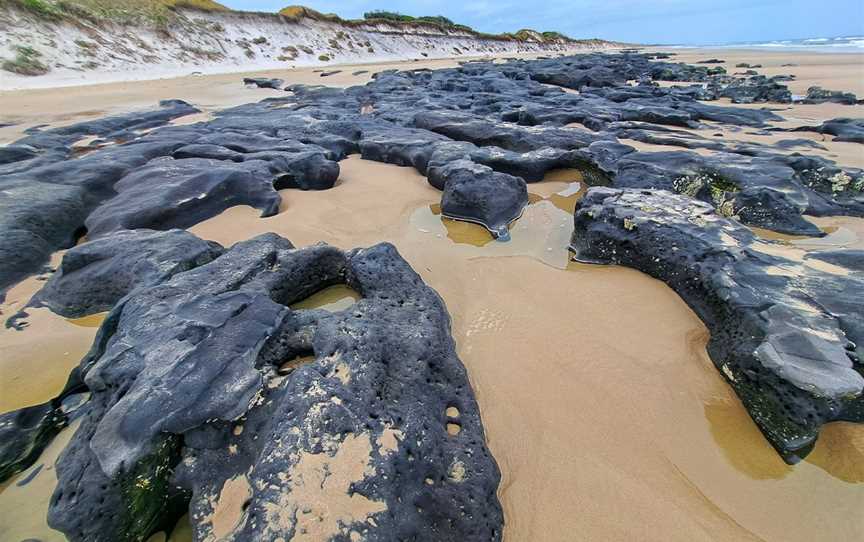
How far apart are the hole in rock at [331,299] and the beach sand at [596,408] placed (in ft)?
0.15

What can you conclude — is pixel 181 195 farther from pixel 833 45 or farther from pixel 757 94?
pixel 833 45

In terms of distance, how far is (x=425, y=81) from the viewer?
483 inches

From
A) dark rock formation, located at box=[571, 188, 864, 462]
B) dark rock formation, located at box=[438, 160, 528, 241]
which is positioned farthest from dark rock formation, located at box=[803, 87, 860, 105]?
dark rock formation, located at box=[438, 160, 528, 241]

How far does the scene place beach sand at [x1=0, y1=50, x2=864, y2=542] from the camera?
131cm

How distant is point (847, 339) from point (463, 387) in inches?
64.0

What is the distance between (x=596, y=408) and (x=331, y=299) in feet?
4.94

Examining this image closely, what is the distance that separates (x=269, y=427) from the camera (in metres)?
1.30

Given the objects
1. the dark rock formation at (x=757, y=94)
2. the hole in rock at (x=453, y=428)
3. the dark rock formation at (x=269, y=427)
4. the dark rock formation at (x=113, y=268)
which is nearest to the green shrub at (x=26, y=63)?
the dark rock formation at (x=113, y=268)

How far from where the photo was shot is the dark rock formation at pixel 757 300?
1.47m

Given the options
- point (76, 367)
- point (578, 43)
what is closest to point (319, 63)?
point (76, 367)

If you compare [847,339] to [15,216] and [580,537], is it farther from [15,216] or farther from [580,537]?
Result: [15,216]

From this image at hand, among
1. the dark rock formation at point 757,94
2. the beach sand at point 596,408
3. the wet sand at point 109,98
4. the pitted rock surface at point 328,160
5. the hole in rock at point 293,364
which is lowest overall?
the wet sand at point 109,98

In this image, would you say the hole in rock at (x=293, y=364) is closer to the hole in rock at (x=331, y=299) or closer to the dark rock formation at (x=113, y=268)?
the hole in rock at (x=331, y=299)

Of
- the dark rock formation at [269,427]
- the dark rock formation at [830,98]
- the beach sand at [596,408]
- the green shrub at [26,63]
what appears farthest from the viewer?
the green shrub at [26,63]
